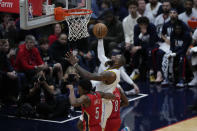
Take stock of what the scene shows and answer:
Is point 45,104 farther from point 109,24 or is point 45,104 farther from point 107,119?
point 109,24

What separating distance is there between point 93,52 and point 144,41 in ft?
4.96

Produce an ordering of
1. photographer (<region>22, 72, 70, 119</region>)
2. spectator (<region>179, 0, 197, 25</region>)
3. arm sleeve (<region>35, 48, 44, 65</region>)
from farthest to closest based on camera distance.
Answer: spectator (<region>179, 0, 197, 25</region>) → arm sleeve (<region>35, 48, 44, 65</region>) → photographer (<region>22, 72, 70, 119</region>)

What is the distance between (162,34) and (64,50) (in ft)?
8.81

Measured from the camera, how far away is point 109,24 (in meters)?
11.9

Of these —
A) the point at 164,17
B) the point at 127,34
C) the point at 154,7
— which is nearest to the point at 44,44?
the point at 127,34

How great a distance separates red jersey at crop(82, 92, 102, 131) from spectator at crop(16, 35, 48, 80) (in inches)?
148

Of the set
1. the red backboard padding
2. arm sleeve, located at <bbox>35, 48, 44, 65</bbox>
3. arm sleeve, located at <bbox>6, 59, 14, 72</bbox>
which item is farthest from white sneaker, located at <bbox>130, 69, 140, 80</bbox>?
the red backboard padding

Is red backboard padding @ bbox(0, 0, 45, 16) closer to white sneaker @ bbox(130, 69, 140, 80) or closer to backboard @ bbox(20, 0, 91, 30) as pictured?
backboard @ bbox(20, 0, 91, 30)

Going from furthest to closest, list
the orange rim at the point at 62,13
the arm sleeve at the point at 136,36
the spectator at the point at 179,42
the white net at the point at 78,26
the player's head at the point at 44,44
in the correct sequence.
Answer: the arm sleeve at the point at 136,36 < the spectator at the point at 179,42 < the player's head at the point at 44,44 < the white net at the point at 78,26 < the orange rim at the point at 62,13

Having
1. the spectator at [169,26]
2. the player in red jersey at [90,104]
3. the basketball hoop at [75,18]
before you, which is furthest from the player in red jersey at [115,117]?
the spectator at [169,26]

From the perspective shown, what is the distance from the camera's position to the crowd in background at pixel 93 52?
899cm

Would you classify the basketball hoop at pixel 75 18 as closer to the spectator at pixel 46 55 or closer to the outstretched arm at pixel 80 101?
the outstretched arm at pixel 80 101

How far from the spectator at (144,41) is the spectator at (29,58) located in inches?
112

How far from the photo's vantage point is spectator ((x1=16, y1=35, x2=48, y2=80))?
31.5 feet
